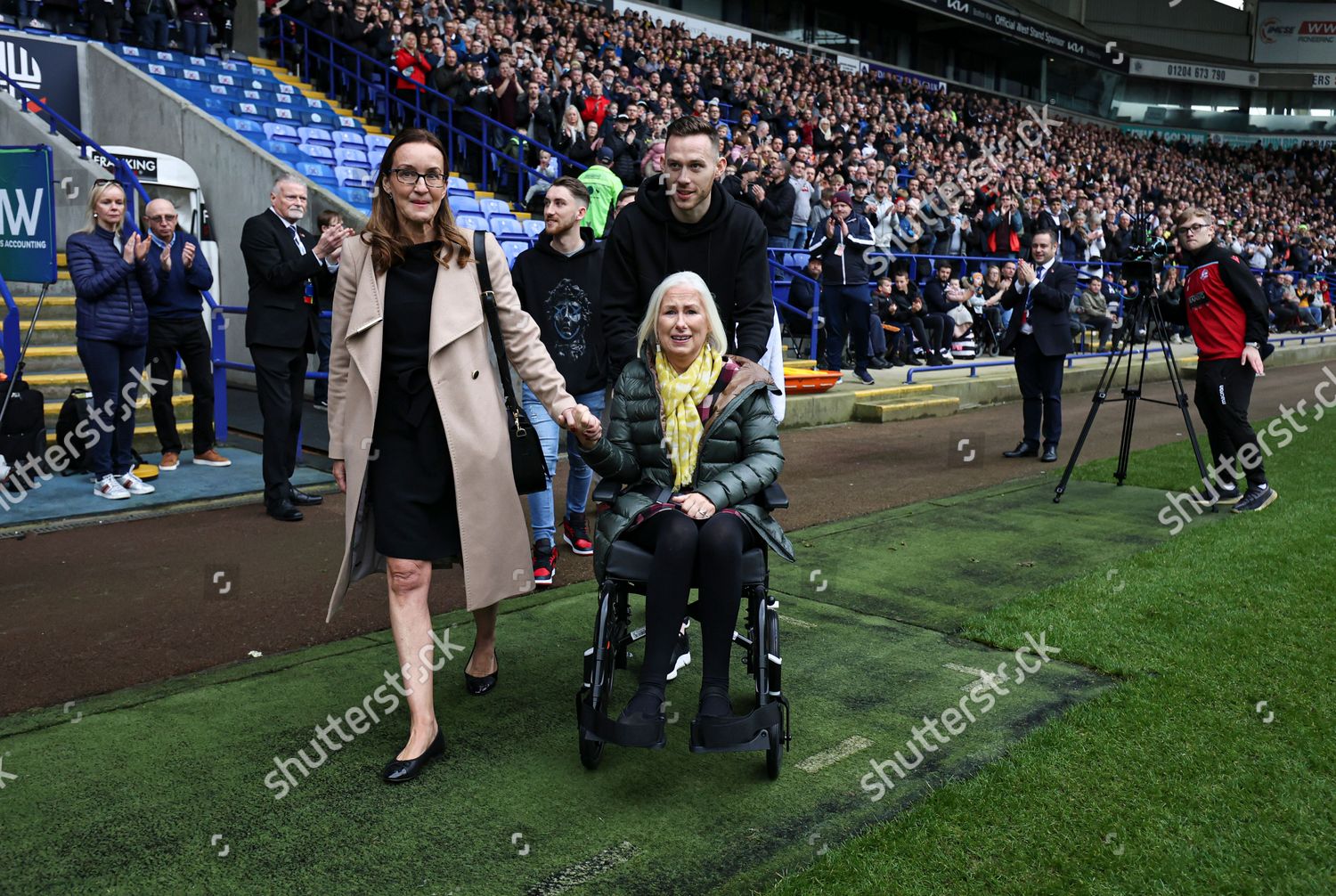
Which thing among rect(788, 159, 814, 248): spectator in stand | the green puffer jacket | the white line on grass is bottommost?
the white line on grass

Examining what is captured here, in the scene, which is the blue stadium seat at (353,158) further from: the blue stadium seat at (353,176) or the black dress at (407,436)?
the black dress at (407,436)

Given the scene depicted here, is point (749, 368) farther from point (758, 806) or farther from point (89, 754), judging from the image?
point (89, 754)

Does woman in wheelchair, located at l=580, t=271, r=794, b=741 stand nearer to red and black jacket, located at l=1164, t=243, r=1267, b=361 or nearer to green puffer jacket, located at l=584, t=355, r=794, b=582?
green puffer jacket, located at l=584, t=355, r=794, b=582

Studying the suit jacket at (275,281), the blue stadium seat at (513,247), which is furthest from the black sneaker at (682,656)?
the blue stadium seat at (513,247)

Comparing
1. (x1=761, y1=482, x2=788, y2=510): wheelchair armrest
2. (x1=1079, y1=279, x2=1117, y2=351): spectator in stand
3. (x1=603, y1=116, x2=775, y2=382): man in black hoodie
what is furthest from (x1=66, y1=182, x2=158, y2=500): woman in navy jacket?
(x1=1079, y1=279, x2=1117, y2=351): spectator in stand

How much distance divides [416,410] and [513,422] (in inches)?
15.1

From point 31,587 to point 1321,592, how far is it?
619 centimetres

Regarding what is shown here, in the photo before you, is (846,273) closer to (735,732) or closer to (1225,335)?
(1225,335)

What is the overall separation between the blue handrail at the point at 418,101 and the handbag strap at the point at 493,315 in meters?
9.41

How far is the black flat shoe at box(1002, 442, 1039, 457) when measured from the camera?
9.70 m

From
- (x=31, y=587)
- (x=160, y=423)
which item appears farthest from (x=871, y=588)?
(x=160, y=423)

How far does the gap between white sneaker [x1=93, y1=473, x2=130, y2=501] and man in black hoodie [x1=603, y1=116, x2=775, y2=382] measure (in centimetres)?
418

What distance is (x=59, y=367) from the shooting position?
903 cm


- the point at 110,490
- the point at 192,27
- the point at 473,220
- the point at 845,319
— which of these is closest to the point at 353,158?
the point at 473,220
